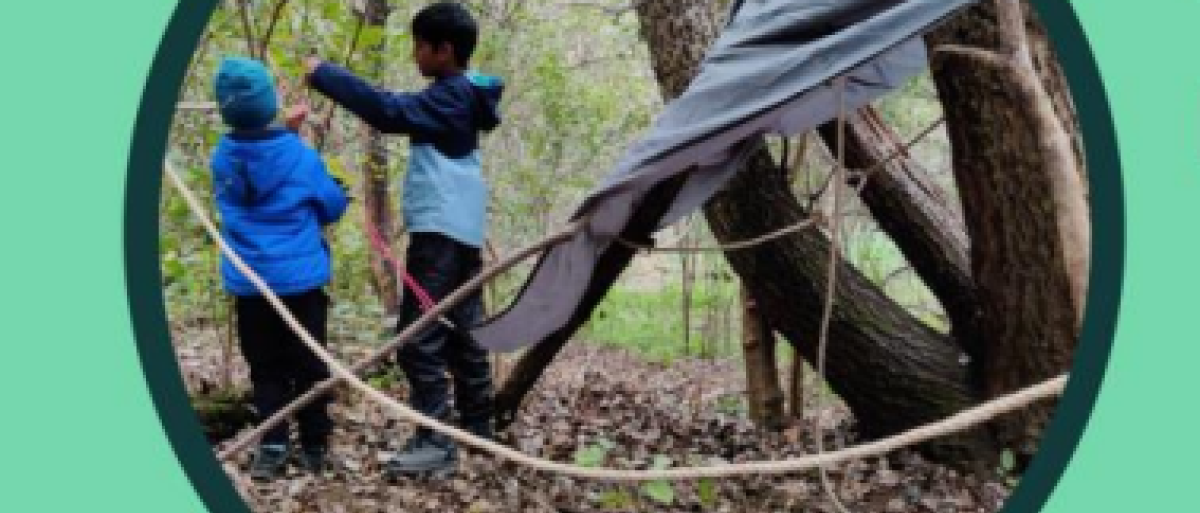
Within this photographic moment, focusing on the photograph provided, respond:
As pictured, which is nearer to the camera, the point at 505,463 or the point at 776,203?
the point at 505,463

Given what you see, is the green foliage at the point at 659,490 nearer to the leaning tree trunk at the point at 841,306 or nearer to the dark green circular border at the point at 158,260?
the leaning tree trunk at the point at 841,306

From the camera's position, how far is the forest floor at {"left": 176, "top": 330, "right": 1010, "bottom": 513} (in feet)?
5.94

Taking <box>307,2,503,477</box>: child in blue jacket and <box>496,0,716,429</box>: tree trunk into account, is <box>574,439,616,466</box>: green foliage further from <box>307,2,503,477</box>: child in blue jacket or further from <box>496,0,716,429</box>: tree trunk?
<box>307,2,503,477</box>: child in blue jacket

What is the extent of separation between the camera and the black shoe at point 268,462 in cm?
173

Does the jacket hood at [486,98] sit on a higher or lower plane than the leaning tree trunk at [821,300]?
higher

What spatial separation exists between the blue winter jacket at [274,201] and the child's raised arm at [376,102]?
81 mm

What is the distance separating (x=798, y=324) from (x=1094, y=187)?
0.85 metres

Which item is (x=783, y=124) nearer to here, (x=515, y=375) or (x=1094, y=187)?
(x=1094, y=187)

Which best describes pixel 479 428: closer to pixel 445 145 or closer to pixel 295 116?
pixel 445 145

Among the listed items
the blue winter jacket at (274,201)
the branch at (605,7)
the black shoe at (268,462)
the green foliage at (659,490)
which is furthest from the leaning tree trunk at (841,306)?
the black shoe at (268,462)

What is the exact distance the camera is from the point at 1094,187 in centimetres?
144

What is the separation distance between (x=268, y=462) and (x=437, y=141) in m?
0.52

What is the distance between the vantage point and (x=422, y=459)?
6.05ft

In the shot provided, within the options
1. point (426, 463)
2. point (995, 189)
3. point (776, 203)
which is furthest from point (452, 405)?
point (995, 189)
